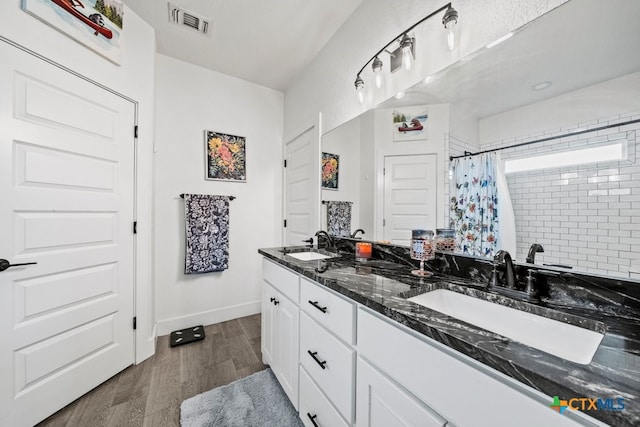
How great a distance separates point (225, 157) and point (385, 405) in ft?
8.62

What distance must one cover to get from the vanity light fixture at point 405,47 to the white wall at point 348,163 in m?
0.26

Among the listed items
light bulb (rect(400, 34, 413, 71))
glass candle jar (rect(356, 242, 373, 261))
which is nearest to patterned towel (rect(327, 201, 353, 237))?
glass candle jar (rect(356, 242, 373, 261))

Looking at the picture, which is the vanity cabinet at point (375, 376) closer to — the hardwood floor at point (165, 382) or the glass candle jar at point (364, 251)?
the glass candle jar at point (364, 251)

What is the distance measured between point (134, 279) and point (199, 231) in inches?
28.1

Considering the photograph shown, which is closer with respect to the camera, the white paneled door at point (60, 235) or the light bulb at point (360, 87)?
the white paneled door at point (60, 235)

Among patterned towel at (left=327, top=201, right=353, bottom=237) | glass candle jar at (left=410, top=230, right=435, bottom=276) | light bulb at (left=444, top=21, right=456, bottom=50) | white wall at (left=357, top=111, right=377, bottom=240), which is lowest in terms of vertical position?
glass candle jar at (left=410, top=230, right=435, bottom=276)

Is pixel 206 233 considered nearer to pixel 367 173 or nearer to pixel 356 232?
pixel 356 232

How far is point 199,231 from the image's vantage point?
2.50 metres

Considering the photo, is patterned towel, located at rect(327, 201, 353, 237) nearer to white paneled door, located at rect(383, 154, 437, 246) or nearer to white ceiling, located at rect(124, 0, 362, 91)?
white paneled door, located at rect(383, 154, 437, 246)

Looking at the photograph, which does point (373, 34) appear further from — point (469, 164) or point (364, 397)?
point (364, 397)

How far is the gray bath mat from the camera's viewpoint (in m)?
1.37

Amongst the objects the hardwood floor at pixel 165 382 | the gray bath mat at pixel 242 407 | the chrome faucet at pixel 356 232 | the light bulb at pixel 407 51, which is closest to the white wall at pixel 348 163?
the chrome faucet at pixel 356 232

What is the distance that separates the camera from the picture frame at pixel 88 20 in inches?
55.1

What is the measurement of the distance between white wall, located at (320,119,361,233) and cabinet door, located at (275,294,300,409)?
77 centimetres
